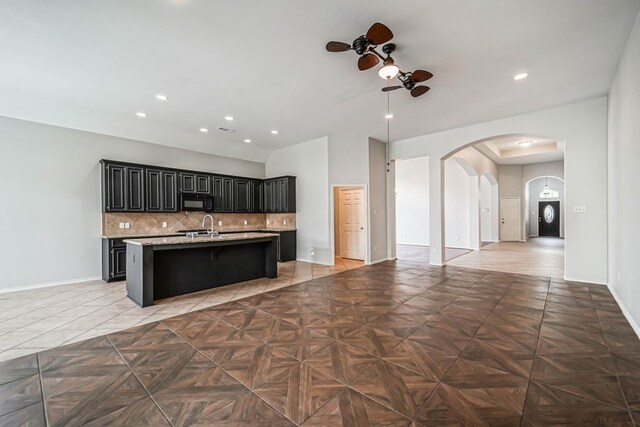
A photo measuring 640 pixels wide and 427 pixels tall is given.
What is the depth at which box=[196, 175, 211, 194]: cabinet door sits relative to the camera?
262 inches

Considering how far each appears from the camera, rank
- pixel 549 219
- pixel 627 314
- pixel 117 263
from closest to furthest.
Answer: pixel 627 314, pixel 117 263, pixel 549 219

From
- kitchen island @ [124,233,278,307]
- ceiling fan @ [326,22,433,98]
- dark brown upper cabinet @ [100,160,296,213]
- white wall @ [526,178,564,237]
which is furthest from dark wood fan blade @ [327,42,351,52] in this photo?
white wall @ [526,178,564,237]

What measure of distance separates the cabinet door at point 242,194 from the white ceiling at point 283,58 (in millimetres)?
2434

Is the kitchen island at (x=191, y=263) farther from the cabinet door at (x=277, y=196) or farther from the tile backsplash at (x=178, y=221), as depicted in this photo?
the cabinet door at (x=277, y=196)

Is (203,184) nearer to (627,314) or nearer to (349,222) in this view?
(349,222)

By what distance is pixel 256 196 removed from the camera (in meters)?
8.02

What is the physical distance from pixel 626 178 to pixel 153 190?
792 cm

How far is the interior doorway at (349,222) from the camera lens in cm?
771

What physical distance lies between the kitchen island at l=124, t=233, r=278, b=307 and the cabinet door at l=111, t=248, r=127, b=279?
135cm

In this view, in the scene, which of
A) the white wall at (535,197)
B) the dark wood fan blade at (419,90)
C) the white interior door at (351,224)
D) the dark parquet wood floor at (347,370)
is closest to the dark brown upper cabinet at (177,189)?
the white interior door at (351,224)

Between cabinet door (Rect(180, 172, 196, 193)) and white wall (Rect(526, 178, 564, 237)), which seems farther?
white wall (Rect(526, 178, 564, 237))

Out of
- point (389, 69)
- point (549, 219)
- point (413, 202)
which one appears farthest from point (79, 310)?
point (549, 219)

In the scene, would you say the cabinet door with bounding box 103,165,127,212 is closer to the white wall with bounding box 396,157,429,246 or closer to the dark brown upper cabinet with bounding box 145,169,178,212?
the dark brown upper cabinet with bounding box 145,169,178,212

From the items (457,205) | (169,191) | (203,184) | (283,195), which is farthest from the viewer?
(457,205)
